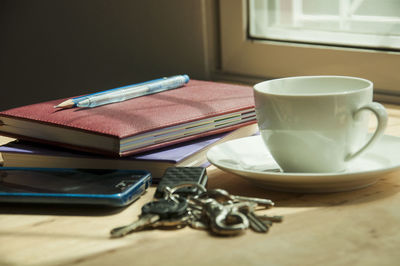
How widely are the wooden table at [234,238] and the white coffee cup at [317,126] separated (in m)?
0.04

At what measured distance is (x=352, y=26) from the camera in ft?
3.64

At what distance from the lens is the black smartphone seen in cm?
61

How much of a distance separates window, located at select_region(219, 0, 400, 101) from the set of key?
57 centimetres

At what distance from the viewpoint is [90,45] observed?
4.91 feet

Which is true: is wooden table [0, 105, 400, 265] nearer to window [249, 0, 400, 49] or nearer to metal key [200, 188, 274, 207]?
metal key [200, 188, 274, 207]

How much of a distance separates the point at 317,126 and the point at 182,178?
157 millimetres

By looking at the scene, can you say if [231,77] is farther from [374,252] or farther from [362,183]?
[374,252]

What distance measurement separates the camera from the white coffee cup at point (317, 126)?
1.97 ft

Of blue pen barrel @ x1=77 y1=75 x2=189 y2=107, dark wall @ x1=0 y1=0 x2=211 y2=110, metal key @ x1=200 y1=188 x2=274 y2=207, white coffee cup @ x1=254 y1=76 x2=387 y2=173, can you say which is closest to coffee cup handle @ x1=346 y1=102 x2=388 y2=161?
white coffee cup @ x1=254 y1=76 x2=387 y2=173

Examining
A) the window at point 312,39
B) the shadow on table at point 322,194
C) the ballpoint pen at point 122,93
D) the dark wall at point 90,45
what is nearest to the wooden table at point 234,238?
the shadow on table at point 322,194

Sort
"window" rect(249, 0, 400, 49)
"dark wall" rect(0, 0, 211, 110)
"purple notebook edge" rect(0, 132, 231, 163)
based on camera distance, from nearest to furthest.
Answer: "purple notebook edge" rect(0, 132, 231, 163), "window" rect(249, 0, 400, 49), "dark wall" rect(0, 0, 211, 110)

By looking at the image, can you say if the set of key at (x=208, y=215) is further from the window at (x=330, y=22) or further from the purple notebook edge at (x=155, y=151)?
the window at (x=330, y=22)

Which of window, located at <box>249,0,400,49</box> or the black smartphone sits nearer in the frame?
the black smartphone

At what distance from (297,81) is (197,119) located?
0.14m
